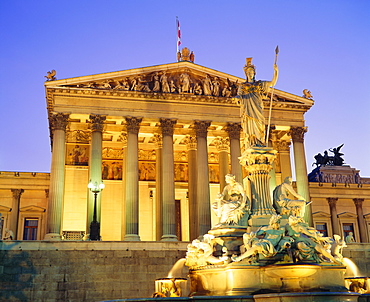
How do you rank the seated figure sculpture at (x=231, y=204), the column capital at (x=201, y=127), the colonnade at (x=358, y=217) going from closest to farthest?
the seated figure sculpture at (x=231, y=204)
the column capital at (x=201, y=127)
the colonnade at (x=358, y=217)

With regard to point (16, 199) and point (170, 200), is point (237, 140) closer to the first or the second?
point (170, 200)

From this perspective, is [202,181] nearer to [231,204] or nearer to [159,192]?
[159,192]

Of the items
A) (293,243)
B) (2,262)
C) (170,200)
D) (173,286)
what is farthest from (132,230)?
(293,243)

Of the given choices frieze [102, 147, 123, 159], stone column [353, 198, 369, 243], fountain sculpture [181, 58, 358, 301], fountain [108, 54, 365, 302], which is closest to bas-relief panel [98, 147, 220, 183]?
frieze [102, 147, 123, 159]

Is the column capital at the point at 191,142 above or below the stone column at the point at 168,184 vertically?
above

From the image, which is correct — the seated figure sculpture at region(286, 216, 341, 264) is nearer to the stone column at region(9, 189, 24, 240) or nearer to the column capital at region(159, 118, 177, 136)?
the column capital at region(159, 118, 177, 136)

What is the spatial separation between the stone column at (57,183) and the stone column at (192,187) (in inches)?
374

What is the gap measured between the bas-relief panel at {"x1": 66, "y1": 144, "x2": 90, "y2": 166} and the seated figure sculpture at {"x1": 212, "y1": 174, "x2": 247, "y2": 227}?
88.3 feet

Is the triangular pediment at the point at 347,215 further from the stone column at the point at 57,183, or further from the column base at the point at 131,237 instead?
the stone column at the point at 57,183

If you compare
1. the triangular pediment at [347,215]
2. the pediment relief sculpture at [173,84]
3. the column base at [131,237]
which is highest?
the pediment relief sculpture at [173,84]

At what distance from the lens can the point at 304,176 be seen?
37.8 metres

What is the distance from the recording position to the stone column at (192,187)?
3597 cm

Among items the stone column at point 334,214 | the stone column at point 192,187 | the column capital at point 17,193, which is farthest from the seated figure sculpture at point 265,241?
the stone column at point 334,214

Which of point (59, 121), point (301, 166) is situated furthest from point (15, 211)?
point (301, 166)
